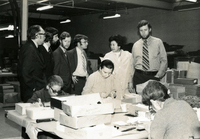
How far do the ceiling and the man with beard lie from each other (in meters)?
1.66

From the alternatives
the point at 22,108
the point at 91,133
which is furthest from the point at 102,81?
the point at 91,133

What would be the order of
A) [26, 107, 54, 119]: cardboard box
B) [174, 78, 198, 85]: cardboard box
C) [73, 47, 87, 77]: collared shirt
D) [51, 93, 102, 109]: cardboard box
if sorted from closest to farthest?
[51, 93, 102, 109]: cardboard box → [26, 107, 54, 119]: cardboard box → [73, 47, 87, 77]: collared shirt → [174, 78, 198, 85]: cardboard box

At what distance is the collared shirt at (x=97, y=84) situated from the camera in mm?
3525

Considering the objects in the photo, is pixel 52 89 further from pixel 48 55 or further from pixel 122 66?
pixel 122 66

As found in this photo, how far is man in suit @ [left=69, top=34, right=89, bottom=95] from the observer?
185 inches

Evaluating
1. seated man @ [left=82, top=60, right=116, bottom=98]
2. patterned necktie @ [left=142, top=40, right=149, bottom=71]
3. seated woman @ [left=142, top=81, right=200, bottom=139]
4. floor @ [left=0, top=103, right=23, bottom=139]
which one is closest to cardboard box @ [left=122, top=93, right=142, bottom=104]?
seated man @ [left=82, top=60, right=116, bottom=98]

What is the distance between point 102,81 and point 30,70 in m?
0.90

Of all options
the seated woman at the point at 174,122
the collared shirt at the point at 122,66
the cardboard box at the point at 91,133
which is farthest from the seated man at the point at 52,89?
the collared shirt at the point at 122,66

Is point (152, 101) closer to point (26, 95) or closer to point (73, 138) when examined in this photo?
point (73, 138)

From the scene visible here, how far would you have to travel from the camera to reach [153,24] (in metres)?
6.52

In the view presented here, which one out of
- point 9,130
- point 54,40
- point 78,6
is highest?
point 78,6

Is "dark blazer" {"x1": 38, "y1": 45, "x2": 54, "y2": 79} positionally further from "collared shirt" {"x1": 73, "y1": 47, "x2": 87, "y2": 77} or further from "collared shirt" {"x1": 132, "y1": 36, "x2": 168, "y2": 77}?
"collared shirt" {"x1": 132, "y1": 36, "x2": 168, "y2": 77}

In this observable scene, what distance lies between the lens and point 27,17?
5.44 meters

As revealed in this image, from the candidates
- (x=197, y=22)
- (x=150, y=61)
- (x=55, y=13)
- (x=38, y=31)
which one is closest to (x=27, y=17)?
(x=55, y=13)
